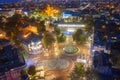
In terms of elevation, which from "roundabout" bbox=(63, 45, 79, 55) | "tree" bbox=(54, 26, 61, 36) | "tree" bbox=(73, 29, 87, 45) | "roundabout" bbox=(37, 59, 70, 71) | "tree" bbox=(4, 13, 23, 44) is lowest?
"roundabout" bbox=(37, 59, 70, 71)

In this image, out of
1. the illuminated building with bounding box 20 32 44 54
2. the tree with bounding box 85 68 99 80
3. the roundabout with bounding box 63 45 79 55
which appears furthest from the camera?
the roundabout with bounding box 63 45 79 55

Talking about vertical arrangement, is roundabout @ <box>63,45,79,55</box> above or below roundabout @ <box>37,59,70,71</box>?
above

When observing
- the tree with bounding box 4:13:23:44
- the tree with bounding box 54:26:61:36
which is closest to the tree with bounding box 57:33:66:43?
the tree with bounding box 54:26:61:36

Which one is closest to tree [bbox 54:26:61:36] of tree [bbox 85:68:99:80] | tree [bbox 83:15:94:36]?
tree [bbox 83:15:94:36]

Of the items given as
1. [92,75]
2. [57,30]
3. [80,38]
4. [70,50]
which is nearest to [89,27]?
[80,38]

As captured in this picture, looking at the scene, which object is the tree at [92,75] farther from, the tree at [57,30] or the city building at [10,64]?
the tree at [57,30]

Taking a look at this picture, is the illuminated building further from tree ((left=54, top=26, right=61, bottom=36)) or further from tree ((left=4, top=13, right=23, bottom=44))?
tree ((left=54, top=26, right=61, bottom=36))

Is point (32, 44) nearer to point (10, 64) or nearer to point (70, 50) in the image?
point (70, 50)

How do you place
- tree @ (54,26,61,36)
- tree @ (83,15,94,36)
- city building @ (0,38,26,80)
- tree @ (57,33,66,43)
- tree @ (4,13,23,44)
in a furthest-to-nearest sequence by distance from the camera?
1. tree @ (54,26,61,36)
2. tree @ (83,15,94,36)
3. tree @ (57,33,66,43)
4. tree @ (4,13,23,44)
5. city building @ (0,38,26,80)

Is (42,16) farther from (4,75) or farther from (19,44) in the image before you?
(4,75)

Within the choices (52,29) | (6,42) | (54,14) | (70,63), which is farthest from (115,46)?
(54,14)

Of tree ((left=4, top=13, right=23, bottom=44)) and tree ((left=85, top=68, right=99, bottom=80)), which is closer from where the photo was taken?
tree ((left=85, top=68, right=99, bottom=80))
